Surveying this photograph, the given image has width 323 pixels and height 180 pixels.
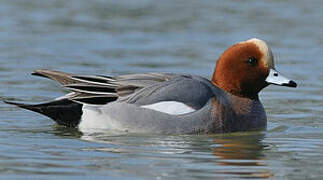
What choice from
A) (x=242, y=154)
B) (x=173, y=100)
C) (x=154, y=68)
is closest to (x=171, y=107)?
(x=173, y=100)

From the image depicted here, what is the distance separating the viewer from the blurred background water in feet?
23.2

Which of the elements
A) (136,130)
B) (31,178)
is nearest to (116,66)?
(136,130)

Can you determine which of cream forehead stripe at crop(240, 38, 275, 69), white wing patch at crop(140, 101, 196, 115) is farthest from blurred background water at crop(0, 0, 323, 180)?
cream forehead stripe at crop(240, 38, 275, 69)

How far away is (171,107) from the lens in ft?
27.5

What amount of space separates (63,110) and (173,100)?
113 centimetres

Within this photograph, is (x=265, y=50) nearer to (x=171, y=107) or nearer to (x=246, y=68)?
(x=246, y=68)

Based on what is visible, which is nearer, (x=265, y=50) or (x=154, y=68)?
(x=265, y=50)

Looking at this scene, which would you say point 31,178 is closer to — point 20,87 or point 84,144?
point 84,144

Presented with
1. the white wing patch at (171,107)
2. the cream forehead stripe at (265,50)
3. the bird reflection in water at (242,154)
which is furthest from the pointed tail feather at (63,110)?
the cream forehead stripe at (265,50)

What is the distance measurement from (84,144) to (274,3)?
35.3 feet

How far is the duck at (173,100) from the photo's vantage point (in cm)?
847

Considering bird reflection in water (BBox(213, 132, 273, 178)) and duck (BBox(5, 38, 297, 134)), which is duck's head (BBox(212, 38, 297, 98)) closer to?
duck (BBox(5, 38, 297, 134))

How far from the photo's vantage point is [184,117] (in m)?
8.47

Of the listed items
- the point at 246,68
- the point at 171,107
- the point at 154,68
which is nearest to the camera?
the point at 171,107
